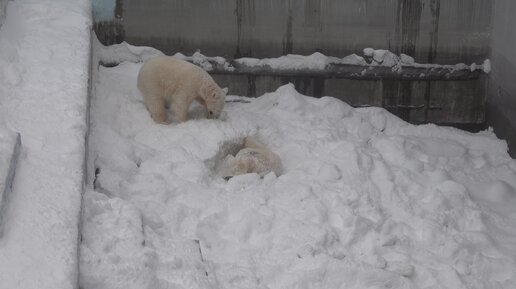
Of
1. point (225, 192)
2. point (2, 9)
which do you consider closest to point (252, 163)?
point (225, 192)

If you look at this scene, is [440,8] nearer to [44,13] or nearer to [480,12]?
[480,12]

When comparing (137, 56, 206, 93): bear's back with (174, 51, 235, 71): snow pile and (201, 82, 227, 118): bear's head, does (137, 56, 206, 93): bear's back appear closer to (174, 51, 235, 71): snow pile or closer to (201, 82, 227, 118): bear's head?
(201, 82, 227, 118): bear's head

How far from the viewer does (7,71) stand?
577 cm

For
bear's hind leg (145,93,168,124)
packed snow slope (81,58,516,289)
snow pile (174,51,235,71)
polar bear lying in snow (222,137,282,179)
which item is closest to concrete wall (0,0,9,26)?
packed snow slope (81,58,516,289)

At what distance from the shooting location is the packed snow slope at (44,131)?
148 inches

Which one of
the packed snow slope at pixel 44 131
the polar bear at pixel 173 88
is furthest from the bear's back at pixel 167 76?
the packed snow slope at pixel 44 131

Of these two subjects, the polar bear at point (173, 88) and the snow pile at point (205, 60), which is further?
the snow pile at point (205, 60)

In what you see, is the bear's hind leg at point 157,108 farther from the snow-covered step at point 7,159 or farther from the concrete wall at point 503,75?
the concrete wall at point 503,75

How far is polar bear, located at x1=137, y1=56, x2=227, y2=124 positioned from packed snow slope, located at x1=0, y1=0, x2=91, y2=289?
27.2 inches

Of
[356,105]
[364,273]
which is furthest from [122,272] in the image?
[356,105]

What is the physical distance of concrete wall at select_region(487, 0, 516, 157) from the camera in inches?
304

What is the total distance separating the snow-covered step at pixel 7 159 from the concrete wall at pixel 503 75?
5.44m

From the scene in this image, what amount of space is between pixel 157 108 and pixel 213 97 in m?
0.58

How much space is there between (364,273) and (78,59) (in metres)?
3.32
